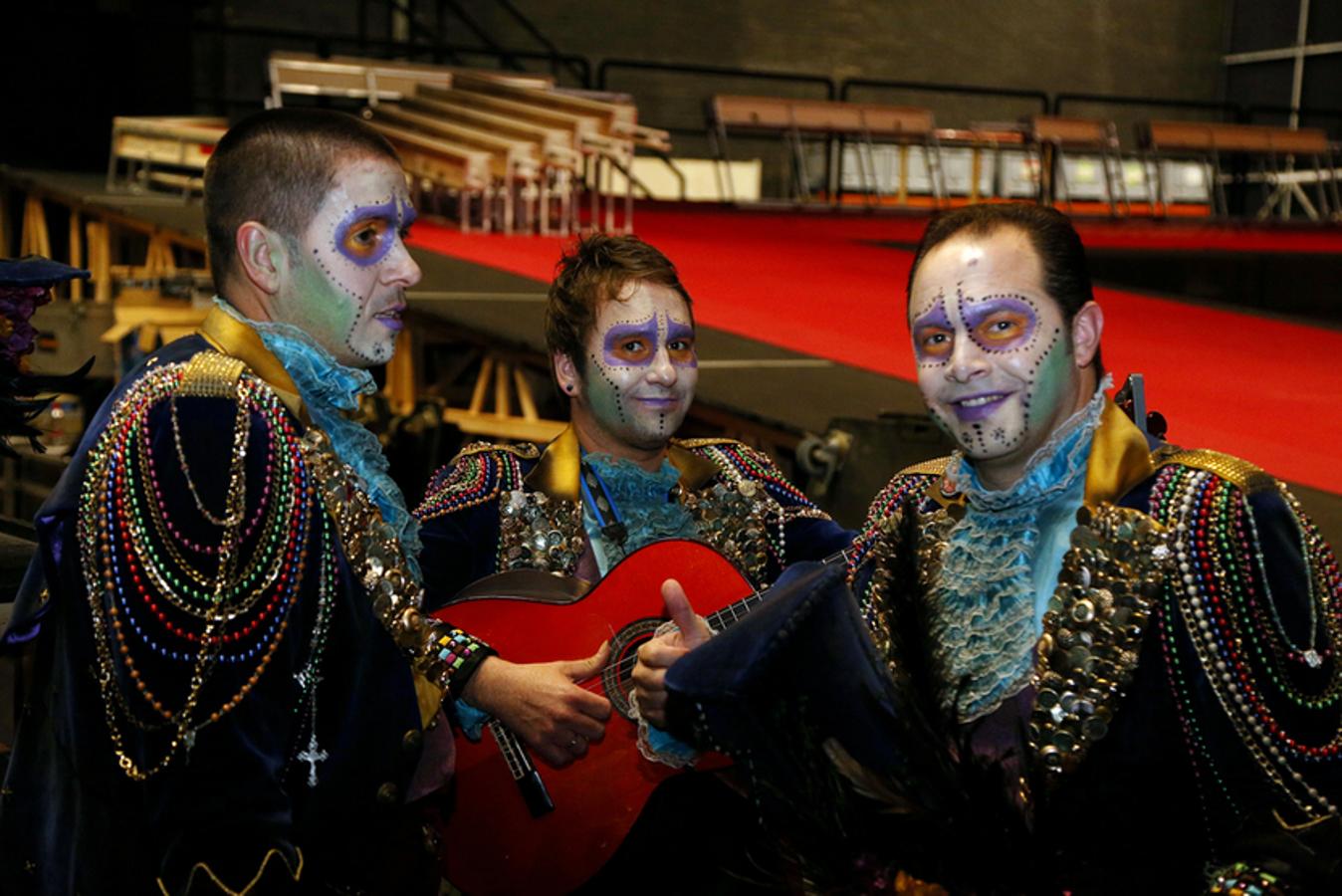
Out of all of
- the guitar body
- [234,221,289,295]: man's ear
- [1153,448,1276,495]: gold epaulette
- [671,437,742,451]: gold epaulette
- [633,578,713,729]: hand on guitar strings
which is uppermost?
[234,221,289,295]: man's ear

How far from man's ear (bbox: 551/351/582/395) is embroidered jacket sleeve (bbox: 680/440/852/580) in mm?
252

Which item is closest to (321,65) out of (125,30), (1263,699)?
(125,30)

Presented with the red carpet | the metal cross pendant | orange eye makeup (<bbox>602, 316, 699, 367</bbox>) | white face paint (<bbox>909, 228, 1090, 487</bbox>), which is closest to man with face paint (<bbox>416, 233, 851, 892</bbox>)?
orange eye makeup (<bbox>602, 316, 699, 367</bbox>)

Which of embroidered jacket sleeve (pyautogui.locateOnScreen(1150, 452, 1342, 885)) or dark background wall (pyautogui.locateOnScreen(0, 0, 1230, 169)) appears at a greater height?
dark background wall (pyautogui.locateOnScreen(0, 0, 1230, 169))

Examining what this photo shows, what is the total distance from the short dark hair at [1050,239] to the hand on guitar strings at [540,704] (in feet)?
2.99

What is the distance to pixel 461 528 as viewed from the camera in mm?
2779

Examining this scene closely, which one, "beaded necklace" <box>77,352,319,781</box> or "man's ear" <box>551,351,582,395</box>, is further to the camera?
"man's ear" <box>551,351,582,395</box>

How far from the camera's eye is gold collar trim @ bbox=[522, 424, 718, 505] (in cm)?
279

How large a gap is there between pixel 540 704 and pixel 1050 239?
1.03 m

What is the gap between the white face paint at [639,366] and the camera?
9.15 ft

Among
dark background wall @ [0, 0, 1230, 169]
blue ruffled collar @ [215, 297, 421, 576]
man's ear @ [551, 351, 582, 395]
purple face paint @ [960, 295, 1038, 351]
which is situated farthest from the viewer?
dark background wall @ [0, 0, 1230, 169]

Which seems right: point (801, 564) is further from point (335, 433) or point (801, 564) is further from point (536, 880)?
point (536, 880)

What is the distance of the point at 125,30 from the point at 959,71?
9.34 meters

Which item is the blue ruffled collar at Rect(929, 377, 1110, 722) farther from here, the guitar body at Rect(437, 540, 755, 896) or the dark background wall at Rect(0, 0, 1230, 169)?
the dark background wall at Rect(0, 0, 1230, 169)
